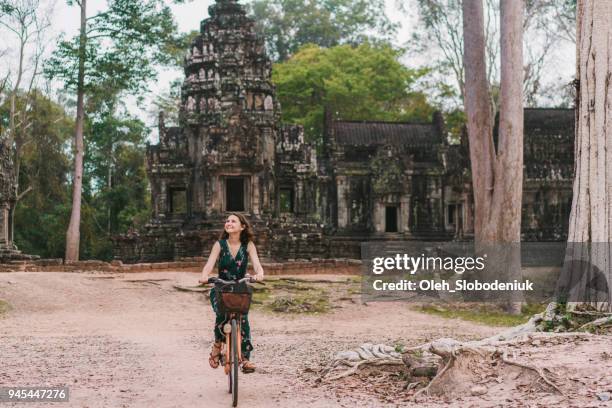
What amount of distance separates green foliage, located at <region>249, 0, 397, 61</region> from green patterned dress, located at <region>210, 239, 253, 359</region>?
145 ft

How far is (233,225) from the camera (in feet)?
21.0

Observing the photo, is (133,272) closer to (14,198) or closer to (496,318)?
(14,198)

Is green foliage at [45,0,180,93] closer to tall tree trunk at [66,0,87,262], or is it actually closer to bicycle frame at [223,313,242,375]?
tall tree trunk at [66,0,87,262]

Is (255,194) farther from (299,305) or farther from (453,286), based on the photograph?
(453,286)

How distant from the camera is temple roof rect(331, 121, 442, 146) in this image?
3303 centimetres

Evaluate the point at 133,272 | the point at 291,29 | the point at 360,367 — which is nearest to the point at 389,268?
the point at 133,272

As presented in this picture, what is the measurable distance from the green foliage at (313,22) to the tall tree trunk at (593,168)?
4191 centimetres

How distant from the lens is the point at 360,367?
695 cm

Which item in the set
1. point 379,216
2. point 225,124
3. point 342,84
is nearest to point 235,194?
point 225,124

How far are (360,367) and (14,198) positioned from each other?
19.5m

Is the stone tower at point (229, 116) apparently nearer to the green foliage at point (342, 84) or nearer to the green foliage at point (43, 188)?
the green foliage at point (43, 188)

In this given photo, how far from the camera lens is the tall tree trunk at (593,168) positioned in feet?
24.9

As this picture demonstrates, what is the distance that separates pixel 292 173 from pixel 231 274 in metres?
20.6

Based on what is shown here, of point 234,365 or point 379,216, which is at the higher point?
point 379,216
